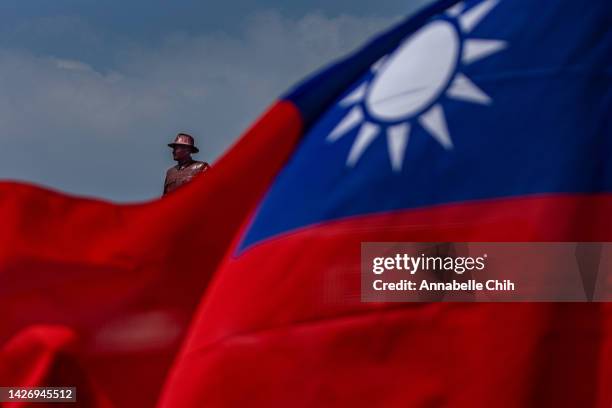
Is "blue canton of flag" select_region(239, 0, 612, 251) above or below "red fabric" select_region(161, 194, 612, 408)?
above

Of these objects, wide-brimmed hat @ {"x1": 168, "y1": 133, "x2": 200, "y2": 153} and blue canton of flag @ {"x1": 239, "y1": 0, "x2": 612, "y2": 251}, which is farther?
wide-brimmed hat @ {"x1": 168, "y1": 133, "x2": 200, "y2": 153}

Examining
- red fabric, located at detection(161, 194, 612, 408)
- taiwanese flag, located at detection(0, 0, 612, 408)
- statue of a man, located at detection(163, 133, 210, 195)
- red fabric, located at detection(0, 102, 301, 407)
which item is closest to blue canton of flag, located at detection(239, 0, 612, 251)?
taiwanese flag, located at detection(0, 0, 612, 408)

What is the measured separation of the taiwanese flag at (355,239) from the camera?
5066 mm

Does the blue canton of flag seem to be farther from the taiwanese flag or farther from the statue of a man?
the statue of a man

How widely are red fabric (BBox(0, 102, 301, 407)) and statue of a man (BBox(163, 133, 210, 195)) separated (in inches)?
134

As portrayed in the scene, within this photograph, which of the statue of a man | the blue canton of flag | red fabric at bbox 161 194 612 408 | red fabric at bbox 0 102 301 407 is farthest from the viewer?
the statue of a man

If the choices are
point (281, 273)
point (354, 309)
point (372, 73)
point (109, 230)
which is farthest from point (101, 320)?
point (372, 73)

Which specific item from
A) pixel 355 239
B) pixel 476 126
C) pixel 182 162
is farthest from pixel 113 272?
pixel 182 162

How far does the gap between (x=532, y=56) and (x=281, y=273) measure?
69.2 inches

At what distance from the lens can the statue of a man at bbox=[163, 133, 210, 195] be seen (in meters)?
9.14

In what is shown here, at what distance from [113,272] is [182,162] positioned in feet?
12.4

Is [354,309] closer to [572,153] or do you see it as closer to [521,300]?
[521,300]

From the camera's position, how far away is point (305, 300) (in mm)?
5234

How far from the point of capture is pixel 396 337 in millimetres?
5105
